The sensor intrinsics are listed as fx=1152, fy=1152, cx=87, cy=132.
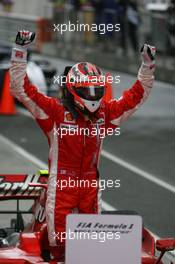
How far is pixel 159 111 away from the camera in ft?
73.1

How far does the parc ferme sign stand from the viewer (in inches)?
312

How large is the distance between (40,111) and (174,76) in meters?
18.6

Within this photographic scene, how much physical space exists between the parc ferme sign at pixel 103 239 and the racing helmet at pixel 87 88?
96cm

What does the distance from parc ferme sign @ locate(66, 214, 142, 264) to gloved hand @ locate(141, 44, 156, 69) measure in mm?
1359

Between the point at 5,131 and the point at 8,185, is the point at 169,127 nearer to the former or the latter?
the point at 5,131

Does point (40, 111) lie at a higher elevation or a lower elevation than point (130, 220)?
higher

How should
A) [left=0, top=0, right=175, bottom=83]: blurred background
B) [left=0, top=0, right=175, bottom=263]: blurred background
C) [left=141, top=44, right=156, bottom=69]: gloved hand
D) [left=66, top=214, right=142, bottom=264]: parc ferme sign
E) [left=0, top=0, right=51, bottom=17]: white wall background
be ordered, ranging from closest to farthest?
[left=66, top=214, right=142, bottom=264]: parc ferme sign
[left=141, top=44, right=156, bottom=69]: gloved hand
[left=0, top=0, right=175, bottom=263]: blurred background
[left=0, top=0, right=175, bottom=83]: blurred background
[left=0, top=0, right=51, bottom=17]: white wall background

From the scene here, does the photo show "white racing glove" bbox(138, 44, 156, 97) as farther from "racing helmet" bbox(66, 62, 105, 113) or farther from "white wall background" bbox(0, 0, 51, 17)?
"white wall background" bbox(0, 0, 51, 17)

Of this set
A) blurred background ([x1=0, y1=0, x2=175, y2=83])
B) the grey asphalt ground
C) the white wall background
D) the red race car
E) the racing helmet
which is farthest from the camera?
the white wall background

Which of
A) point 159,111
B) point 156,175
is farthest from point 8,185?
point 159,111

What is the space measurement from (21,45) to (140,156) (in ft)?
29.0

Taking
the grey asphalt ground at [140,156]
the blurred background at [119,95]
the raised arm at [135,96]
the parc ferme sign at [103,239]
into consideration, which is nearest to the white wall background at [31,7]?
the blurred background at [119,95]

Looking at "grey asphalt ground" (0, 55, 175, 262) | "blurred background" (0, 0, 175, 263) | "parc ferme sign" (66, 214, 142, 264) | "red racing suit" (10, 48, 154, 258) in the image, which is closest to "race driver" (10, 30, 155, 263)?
"red racing suit" (10, 48, 154, 258)

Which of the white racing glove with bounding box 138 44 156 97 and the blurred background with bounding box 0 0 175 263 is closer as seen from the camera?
the white racing glove with bounding box 138 44 156 97
